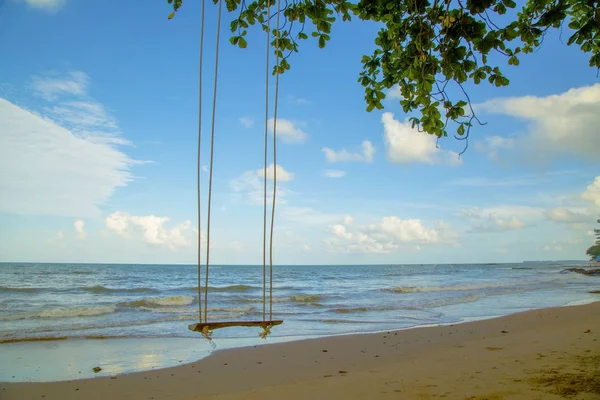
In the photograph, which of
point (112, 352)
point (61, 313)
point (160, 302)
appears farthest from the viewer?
point (160, 302)

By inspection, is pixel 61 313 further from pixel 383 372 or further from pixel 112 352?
pixel 383 372

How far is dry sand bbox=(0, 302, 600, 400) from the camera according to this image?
12.7ft

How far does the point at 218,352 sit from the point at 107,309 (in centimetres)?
758

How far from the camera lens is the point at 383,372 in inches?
192

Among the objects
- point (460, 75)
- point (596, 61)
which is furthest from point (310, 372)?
point (596, 61)

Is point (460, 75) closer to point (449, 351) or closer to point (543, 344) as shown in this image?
point (449, 351)

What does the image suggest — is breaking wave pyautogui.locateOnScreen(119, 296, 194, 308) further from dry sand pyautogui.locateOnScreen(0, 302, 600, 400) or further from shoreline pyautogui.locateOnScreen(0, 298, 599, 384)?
dry sand pyautogui.locateOnScreen(0, 302, 600, 400)

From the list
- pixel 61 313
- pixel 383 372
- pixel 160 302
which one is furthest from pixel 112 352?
pixel 160 302

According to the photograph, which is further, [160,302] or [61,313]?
[160,302]

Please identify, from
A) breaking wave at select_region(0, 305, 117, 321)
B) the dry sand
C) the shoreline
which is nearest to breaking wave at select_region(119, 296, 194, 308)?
breaking wave at select_region(0, 305, 117, 321)

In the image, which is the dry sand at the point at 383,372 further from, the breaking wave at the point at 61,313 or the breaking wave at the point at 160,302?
the breaking wave at the point at 160,302

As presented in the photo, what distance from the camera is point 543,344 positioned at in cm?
603

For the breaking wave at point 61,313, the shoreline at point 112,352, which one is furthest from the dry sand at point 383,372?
the breaking wave at point 61,313

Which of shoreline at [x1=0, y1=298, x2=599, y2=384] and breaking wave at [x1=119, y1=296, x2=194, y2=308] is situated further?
breaking wave at [x1=119, y1=296, x2=194, y2=308]
